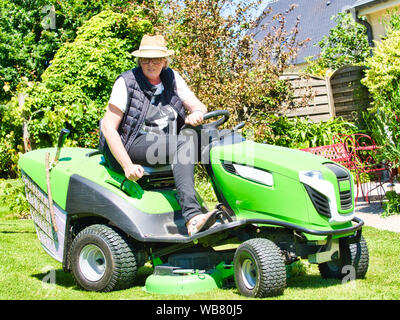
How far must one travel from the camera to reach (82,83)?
29.5 feet

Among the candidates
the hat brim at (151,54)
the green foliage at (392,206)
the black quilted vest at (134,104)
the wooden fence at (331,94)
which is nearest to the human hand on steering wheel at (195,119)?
the black quilted vest at (134,104)

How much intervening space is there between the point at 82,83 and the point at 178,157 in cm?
530

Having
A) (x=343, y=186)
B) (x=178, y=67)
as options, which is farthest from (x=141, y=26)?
(x=343, y=186)

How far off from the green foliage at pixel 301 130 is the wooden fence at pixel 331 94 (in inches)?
10.1

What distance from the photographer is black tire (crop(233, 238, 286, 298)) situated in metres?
3.59

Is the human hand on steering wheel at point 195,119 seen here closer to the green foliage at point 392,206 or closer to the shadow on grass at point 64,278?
the shadow on grass at point 64,278

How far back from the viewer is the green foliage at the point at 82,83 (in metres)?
8.35

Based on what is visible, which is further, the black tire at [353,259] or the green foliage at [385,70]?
the green foliage at [385,70]

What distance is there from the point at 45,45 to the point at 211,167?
40.0 ft

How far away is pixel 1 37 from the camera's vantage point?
15672mm

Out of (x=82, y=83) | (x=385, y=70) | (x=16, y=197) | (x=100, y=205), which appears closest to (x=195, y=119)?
(x=100, y=205)

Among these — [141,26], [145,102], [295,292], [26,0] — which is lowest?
[295,292]

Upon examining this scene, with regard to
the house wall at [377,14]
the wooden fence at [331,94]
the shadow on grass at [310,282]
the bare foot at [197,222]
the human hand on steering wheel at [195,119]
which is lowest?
the shadow on grass at [310,282]

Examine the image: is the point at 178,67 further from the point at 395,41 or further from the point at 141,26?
the point at 395,41
